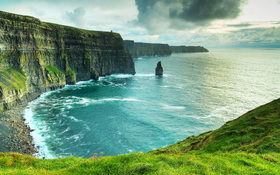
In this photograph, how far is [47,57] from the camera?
9244cm

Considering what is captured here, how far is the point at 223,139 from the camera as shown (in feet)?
69.2

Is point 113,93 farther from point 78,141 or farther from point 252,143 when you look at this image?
point 252,143

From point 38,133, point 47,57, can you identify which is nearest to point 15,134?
point 38,133

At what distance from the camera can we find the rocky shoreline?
123 feet

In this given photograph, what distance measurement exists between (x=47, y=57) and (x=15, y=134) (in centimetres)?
6206

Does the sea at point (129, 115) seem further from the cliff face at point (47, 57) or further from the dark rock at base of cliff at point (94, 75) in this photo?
the dark rock at base of cliff at point (94, 75)

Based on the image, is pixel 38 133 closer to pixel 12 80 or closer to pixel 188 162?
pixel 12 80

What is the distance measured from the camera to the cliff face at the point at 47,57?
64938 millimetres

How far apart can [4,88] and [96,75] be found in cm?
7094

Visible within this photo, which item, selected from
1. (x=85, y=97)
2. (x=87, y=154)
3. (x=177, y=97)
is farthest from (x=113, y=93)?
(x=87, y=154)

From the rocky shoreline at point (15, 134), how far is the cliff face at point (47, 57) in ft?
18.4

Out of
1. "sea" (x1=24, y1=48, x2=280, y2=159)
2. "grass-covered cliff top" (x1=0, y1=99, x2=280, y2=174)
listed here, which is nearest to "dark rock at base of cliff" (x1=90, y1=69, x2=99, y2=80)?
"sea" (x1=24, y1=48, x2=280, y2=159)

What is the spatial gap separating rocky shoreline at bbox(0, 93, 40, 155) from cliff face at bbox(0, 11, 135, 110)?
5606 mm

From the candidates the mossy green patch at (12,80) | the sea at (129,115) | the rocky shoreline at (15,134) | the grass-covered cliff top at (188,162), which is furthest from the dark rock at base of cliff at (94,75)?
the grass-covered cliff top at (188,162)
